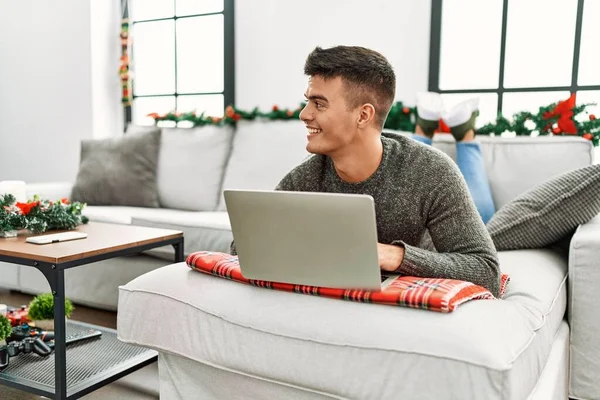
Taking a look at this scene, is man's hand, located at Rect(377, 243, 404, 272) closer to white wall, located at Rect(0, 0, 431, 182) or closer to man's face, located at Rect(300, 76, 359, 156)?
man's face, located at Rect(300, 76, 359, 156)

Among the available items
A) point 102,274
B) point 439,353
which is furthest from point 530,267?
point 102,274

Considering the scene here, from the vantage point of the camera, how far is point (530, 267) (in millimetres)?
1650

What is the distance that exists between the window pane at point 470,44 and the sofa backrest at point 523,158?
30.0 inches

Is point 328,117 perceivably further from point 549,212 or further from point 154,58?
point 154,58

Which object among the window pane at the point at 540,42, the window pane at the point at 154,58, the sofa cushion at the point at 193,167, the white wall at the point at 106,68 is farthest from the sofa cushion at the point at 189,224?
the window pane at the point at 540,42

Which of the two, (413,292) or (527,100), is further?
(527,100)

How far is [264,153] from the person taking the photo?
2.91 metres

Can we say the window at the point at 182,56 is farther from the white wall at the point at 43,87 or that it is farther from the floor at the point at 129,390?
the floor at the point at 129,390

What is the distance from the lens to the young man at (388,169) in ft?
4.30

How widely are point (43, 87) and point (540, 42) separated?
3.34 meters

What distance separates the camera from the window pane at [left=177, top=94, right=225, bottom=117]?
12.6 ft

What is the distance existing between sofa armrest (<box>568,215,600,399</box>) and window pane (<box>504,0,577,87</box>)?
1.48 metres

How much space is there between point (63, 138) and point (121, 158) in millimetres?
1190

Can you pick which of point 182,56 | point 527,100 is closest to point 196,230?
point 527,100
